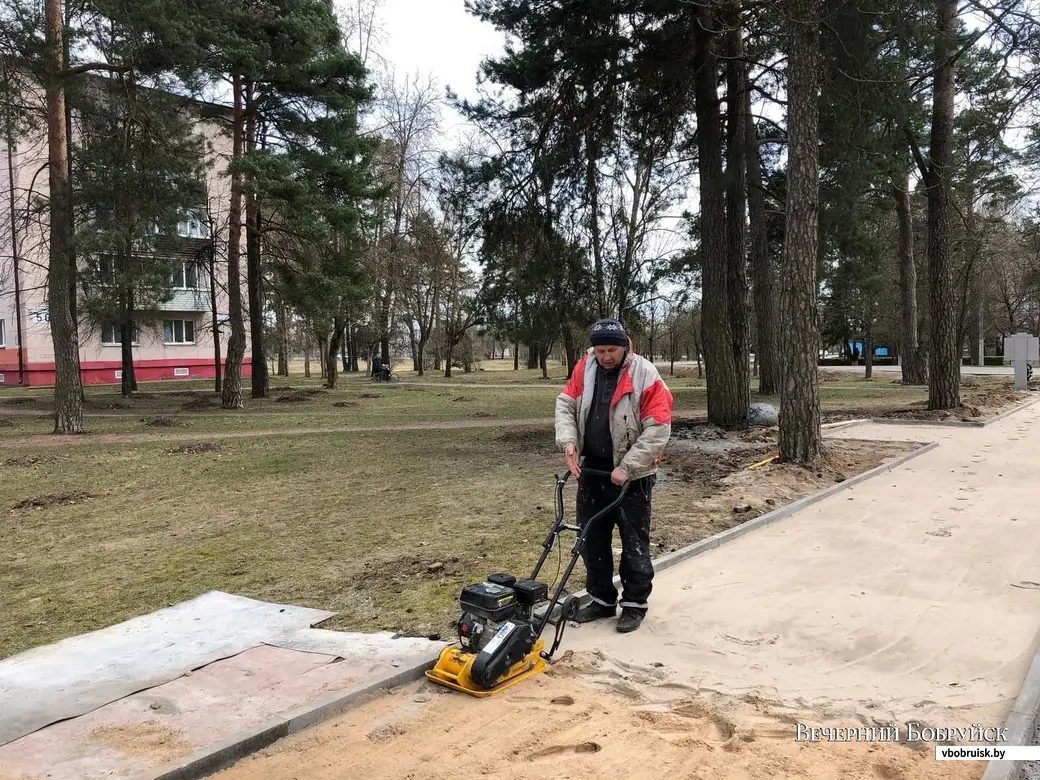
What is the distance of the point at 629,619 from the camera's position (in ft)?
15.2

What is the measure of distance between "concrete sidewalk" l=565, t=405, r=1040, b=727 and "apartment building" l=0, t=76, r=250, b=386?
64.8 ft

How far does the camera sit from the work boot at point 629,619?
4.54 m

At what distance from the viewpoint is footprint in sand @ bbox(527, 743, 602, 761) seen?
124 inches

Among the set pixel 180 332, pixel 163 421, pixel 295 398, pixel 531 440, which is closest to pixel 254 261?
pixel 295 398

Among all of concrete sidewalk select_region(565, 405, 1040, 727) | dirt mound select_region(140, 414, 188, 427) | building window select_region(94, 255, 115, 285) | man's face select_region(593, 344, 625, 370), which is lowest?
concrete sidewalk select_region(565, 405, 1040, 727)

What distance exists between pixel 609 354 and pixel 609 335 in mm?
123

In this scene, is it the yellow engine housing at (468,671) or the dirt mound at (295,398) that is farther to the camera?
the dirt mound at (295,398)

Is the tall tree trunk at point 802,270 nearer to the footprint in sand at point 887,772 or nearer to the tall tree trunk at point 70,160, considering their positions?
the footprint in sand at point 887,772

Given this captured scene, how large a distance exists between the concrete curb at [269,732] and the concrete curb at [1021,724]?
8.69 ft

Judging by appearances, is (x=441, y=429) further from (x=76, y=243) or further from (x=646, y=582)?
(x=646, y=582)

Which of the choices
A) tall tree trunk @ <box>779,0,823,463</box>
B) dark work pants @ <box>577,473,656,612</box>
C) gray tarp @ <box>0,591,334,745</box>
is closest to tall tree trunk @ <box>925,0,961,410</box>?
tall tree trunk @ <box>779,0,823,463</box>

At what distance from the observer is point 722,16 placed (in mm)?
12266

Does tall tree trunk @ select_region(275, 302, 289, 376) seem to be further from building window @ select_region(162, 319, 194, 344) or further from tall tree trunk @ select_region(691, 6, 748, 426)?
tall tree trunk @ select_region(691, 6, 748, 426)

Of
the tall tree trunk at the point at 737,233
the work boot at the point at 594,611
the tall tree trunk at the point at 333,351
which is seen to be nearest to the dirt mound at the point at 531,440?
the tall tree trunk at the point at 737,233
